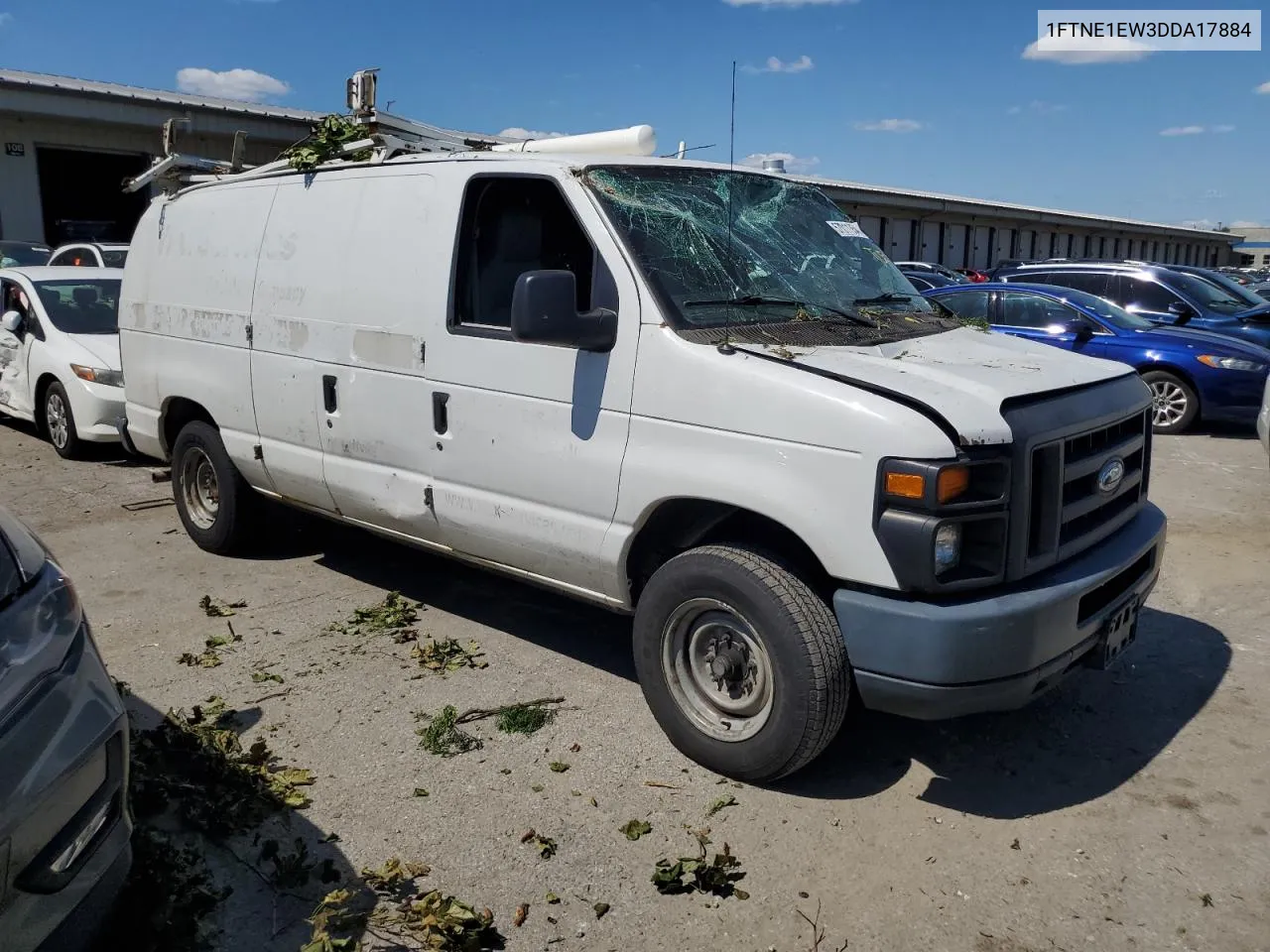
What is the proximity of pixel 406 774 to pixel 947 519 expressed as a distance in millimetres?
2149

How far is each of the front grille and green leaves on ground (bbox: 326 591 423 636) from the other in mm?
3173

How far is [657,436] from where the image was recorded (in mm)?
3764

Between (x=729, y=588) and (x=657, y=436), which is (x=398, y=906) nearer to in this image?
(x=729, y=588)

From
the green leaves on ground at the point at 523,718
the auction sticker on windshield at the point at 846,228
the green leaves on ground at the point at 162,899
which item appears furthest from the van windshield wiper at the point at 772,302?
the green leaves on ground at the point at 162,899

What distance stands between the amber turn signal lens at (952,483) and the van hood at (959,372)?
3.6 inches

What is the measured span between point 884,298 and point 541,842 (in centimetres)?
273

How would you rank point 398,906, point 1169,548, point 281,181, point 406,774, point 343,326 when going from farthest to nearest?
point 1169,548
point 281,181
point 343,326
point 406,774
point 398,906

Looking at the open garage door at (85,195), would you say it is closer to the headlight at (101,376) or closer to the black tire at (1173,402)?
the headlight at (101,376)

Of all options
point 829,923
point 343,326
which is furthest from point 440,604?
point 829,923

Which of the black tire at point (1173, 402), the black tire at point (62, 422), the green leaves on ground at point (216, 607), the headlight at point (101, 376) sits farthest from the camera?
the black tire at point (1173, 402)

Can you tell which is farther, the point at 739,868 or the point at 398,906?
the point at 739,868

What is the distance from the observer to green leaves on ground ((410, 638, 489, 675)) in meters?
4.76

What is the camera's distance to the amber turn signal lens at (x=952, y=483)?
313cm

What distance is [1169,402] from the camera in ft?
35.6
